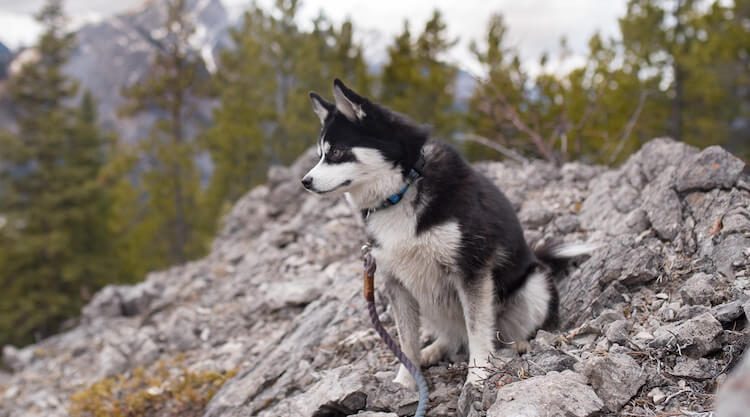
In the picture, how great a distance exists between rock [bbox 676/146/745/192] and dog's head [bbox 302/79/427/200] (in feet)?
8.40

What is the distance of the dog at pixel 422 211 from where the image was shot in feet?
11.5

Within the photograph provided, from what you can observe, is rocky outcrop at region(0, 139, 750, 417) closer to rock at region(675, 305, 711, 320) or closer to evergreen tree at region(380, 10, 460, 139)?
rock at region(675, 305, 711, 320)

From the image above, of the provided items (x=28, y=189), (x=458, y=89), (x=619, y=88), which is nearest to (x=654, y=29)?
(x=619, y=88)

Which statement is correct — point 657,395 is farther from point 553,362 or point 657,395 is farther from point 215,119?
point 215,119

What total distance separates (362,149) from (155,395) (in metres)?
3.64

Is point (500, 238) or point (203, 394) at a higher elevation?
point (500, 238)

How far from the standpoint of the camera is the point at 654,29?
52.0ft

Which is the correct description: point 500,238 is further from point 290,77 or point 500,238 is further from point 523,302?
point 290,77

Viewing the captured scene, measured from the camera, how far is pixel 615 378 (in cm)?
288

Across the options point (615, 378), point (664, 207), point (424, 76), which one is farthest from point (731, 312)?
point (424, 76)

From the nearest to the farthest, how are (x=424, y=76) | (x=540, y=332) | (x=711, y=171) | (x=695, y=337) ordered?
(x=695, y=337) < (x=540, y=332) < (x=711, y=171) < (x=424, y=76)

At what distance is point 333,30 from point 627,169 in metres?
13.8

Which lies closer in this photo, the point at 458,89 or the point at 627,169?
the point at 627,169

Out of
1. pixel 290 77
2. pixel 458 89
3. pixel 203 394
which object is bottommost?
pixel 203 394
